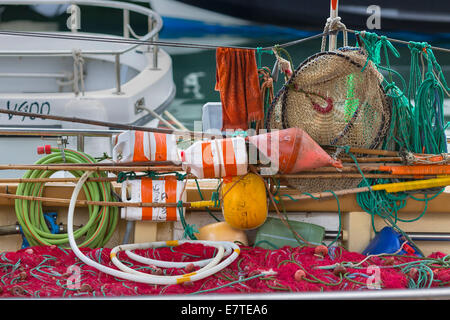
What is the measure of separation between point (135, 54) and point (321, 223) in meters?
5.64


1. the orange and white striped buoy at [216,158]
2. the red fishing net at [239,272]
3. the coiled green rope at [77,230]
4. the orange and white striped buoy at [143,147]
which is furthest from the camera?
the coiled green rope at [77,230]

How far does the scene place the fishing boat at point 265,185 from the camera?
2670 millimetres

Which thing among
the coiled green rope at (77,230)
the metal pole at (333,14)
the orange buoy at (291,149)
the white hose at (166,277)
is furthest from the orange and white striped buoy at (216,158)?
the metal pole at (333,14)

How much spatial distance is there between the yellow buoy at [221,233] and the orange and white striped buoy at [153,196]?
18 centimetres

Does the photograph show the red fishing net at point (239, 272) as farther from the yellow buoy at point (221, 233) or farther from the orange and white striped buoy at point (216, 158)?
the orange and white striped buoy at point (216, 158)

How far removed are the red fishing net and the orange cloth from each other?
825 millimetres

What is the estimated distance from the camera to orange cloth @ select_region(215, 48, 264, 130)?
2906 millimetres

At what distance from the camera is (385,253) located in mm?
2760

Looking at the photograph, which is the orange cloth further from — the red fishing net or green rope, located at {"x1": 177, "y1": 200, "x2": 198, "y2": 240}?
the red fishing net

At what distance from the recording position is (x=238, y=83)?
2928mm

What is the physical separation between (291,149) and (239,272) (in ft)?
2.40

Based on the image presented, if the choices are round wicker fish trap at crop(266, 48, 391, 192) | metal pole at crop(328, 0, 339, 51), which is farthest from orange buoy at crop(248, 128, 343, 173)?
metal pole at crop(328, 0, 339, 51)

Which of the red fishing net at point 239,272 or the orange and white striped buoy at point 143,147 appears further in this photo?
the orange and white striped buoy at point 143,147
